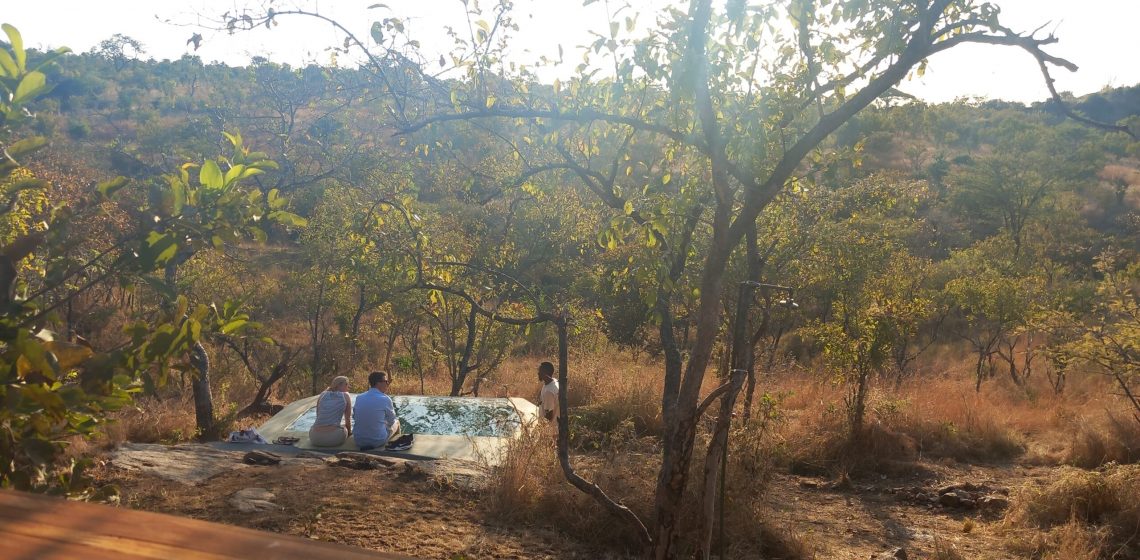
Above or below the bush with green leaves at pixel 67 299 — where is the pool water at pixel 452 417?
below

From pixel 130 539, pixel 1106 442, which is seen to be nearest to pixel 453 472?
pixel 130 539

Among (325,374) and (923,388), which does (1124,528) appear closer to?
(923,388)

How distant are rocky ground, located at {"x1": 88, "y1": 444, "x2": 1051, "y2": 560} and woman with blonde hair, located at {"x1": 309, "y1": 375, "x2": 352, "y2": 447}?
0.33m

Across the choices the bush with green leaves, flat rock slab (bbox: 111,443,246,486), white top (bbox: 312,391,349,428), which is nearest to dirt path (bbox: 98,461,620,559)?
flat rock slab (bbox: 111,443,246,486)

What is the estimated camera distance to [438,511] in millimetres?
6004

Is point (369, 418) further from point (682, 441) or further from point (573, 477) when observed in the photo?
point (682, 441)

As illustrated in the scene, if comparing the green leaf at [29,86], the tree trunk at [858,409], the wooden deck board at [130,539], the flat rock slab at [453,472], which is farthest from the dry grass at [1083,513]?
the green leaf at [29,86]

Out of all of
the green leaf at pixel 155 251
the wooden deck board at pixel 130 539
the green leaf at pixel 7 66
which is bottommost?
the wooden deck board at pixel 130 539

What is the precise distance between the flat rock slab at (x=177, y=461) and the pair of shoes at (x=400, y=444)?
1.27 m

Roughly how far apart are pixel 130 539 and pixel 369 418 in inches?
261

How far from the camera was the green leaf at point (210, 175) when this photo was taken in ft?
7.38

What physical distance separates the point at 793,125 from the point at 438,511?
3785mm

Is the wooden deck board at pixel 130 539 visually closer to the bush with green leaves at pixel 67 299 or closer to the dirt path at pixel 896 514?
the bush with green leaves at pixel 67 299

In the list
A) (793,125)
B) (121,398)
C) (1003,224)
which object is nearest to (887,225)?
(793,125)
